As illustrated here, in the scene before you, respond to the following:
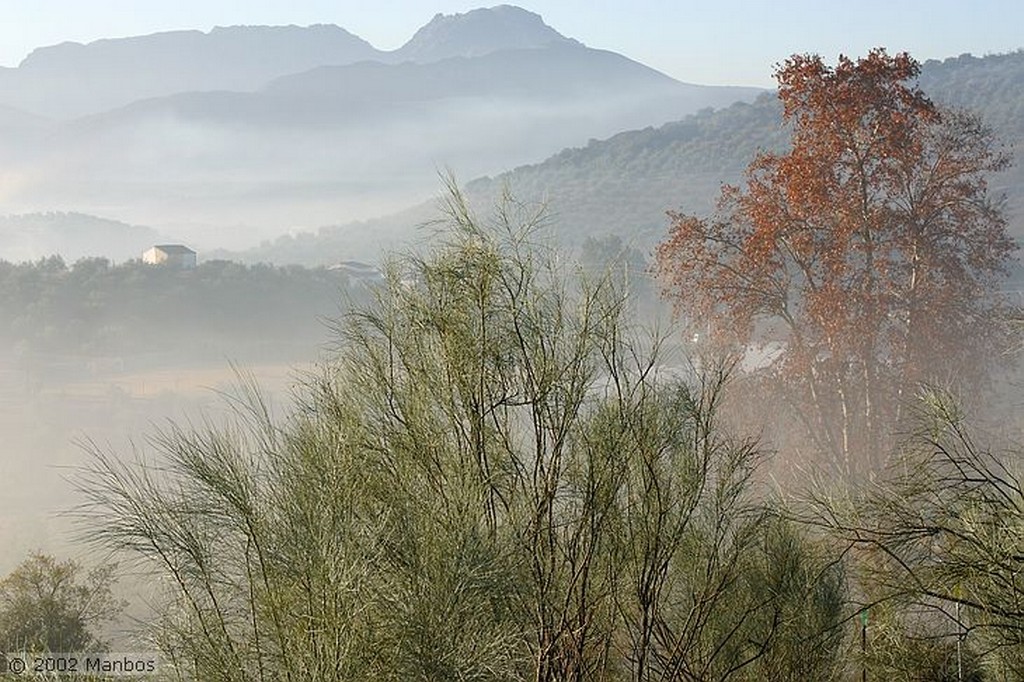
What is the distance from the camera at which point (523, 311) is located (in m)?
3.29

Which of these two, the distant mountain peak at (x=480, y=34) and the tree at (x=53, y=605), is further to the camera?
the distant mountain peak at (x=480, y=34)

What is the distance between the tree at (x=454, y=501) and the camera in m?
2.51

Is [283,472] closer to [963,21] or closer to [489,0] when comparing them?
[963,21]

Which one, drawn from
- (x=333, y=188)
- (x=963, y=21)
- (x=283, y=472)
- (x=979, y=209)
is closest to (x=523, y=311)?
(x=283, y=472)

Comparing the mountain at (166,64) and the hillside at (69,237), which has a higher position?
the mountain at (166,64)

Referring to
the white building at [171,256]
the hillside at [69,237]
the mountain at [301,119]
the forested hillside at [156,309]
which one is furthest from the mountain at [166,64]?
the forested hillside at [156,309]

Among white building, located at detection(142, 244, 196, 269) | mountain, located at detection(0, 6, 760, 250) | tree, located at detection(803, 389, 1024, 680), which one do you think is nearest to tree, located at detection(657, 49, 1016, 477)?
tree, located at detection(803, 389, 1024, 680)

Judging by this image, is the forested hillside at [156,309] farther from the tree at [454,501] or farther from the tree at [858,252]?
the tree at [454,501]

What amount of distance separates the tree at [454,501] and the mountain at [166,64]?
17.2 meters

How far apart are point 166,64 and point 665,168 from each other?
10700mm

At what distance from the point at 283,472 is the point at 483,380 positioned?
0.64m

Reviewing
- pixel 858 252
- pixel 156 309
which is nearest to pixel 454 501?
pixel 858 252

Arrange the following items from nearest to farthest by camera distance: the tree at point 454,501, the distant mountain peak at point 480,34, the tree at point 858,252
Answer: the tree at point 454,501 < the tree at point 858,252 < the distant mountain peak at point 480,34

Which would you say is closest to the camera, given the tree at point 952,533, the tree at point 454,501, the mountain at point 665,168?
the tree at point 454,501
